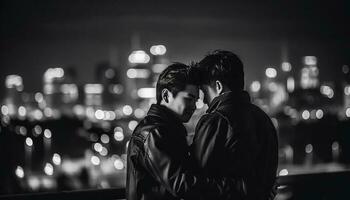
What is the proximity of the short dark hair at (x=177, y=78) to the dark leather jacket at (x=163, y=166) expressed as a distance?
0.35ft

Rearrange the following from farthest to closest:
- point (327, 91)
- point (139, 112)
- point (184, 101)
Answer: point (139, 112)
point (327, 91)
point (184, 101)

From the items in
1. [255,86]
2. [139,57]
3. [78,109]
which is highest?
[139,57]

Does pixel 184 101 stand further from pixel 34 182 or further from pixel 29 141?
pixel 29 141

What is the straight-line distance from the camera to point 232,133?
2.12 m

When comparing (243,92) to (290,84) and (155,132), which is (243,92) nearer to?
(155,132)

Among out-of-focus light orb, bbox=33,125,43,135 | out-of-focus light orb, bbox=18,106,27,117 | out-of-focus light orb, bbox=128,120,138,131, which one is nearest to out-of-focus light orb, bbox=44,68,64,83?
out-of-focus light orb, bbox=18,106,27,117

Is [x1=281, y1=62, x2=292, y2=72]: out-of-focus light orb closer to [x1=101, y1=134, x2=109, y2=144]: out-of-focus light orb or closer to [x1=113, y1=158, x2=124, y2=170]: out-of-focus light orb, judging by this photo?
[x1=101, y1=134, x2=109, y2=144]: out-of-focus light orb

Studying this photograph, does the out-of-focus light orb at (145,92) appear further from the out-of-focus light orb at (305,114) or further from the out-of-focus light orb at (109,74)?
the out-of-focus light orb at (305,114)

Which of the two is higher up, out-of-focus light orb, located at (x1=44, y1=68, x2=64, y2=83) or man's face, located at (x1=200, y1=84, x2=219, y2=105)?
Answer: man's face, located at (x1=200, y1=84, x2=219, y2=105)

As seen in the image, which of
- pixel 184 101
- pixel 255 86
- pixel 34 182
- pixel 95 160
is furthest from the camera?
pixel 255 86

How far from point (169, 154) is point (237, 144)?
287mm

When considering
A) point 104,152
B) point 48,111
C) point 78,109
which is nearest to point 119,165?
point 104,152

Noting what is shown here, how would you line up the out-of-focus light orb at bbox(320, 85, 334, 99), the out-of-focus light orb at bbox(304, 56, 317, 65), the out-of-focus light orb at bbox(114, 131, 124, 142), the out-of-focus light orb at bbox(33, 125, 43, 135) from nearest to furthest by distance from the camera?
1. the out-of-focus light orb at bbox(33, 125, 43, 135)
2. the out-of-focus light orb at bbox(114, 131, 124, 142)
3. the out-of-focus light orb at bbox(304, 56, 317, 65)
4. the out-of-focus light orb at bbox(320, 85, 334, 99)

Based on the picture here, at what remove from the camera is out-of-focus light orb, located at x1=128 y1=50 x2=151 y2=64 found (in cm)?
15275
